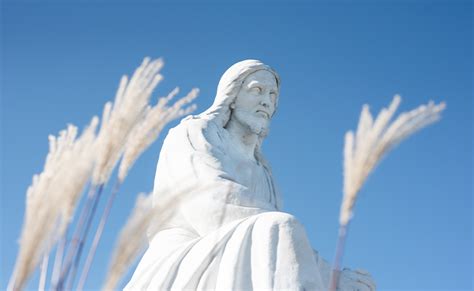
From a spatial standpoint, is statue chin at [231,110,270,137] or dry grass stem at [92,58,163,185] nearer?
dry grass stem at [92,58,163,185]

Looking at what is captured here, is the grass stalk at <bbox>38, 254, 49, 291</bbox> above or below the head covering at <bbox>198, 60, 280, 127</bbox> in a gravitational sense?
below

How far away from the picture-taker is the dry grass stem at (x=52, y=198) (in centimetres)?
221

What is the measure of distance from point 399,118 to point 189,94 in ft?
3.76

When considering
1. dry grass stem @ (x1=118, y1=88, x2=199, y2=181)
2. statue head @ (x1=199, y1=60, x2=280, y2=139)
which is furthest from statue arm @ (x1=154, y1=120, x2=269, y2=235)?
dry grass stem @ (x1=118, y1=88, x2=199, y2=181)

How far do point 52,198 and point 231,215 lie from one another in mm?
3914

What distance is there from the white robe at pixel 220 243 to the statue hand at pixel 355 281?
20cm

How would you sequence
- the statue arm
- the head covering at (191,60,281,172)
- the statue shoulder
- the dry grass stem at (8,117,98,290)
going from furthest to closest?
the head covering at (191,60,281,172), the statue shoulder, the statue arm, the dry grass stem at (8,117,98,290)

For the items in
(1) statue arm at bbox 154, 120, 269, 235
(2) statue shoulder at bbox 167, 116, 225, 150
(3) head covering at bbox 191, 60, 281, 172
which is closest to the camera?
(1) statue arm at bbox 154, 120, 269, 235

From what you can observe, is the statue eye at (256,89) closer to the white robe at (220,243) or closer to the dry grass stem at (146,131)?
the white robe at (220,243)

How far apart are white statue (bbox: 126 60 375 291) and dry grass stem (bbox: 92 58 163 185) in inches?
45.3

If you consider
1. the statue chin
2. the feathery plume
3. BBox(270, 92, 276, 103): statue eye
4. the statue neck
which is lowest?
the feathery plume

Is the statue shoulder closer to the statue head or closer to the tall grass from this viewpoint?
the statue head

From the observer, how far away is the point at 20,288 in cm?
220

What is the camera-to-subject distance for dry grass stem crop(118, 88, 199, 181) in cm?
267
